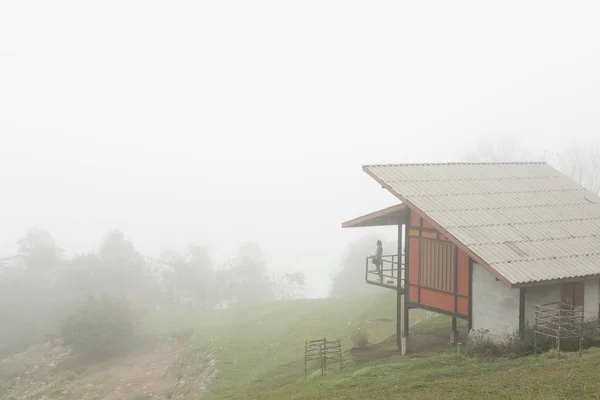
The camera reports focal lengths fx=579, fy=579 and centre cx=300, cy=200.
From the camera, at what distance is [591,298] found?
23516 mm

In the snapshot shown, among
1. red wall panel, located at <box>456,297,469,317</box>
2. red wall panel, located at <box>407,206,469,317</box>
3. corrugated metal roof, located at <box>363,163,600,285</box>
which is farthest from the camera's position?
red wall panel, located at <box>407,206,469,317</box>

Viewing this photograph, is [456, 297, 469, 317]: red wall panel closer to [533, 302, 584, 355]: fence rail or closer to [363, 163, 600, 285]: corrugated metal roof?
[533, 302, 584, 355]: fence rail

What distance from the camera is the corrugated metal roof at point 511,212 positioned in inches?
842

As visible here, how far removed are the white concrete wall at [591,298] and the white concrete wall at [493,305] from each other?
379 centimetres

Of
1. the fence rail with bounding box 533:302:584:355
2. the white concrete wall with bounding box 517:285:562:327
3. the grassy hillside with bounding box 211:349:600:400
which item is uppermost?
the white concrete wall with bounding box 517:285:562:327

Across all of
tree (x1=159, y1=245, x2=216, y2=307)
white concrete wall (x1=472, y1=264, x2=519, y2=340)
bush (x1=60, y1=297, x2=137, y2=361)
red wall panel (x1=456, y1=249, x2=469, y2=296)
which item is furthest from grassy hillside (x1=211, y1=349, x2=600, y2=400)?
tree (x1=159, y1=245, x2=216, y2=307)

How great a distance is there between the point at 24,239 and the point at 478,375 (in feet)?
267

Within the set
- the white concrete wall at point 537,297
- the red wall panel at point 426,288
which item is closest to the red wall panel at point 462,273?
the red wall panel at point 426,288

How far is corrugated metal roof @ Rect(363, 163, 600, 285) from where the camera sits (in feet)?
70.1

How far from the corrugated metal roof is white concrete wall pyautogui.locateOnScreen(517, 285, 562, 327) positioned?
117 centimetres

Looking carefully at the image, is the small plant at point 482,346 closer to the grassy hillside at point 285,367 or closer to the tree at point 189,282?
the grassy hillside at point 285,367

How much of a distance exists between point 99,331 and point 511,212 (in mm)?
38009

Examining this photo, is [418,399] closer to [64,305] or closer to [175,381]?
[175,381]

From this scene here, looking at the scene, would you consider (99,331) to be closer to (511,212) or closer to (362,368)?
(362,368)
